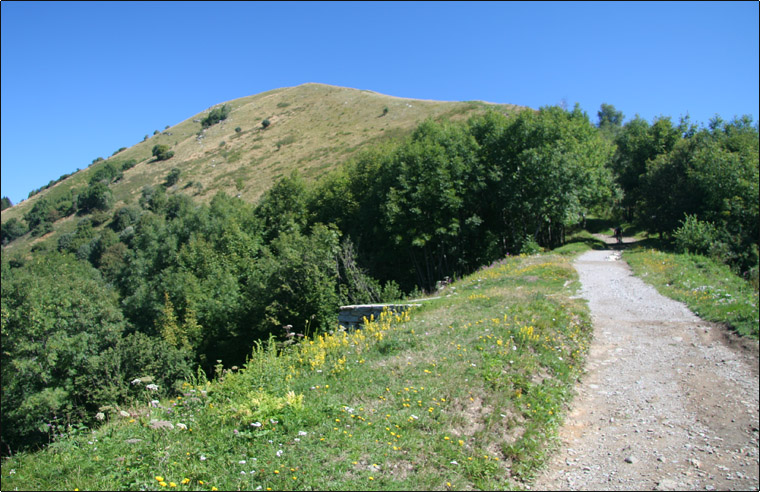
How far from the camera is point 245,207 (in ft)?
143

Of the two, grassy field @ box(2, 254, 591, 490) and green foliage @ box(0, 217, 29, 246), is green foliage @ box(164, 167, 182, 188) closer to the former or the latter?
green foliage @ box(0, 217, 29, 246)

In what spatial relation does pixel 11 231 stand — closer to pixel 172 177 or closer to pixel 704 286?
pixel 172 177

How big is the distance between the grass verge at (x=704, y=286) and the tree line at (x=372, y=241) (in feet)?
9.54

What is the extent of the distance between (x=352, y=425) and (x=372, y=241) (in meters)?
26.8

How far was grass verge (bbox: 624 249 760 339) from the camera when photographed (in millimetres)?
8906

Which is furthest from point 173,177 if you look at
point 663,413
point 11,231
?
point 663,413

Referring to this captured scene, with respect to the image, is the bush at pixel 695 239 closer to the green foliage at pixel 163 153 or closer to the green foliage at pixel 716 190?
the green foliage at pixel 716 190

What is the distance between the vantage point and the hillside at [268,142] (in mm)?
67625

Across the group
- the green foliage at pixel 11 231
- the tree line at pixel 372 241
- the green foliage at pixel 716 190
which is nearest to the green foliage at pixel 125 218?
the green foliage at pixel 11 231

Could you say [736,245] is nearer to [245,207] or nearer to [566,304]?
[566,304]

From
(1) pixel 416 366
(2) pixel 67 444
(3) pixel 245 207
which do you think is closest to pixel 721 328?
Result: (1) pixel 416 366

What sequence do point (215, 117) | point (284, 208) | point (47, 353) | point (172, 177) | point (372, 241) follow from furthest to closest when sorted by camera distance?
point (215, 117) → point (172, 177) → point (284, 208) → point (372, 241) → point (47, 353)

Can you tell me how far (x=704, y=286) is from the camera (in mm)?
12484

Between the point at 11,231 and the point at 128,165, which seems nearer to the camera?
the point at 11,231
